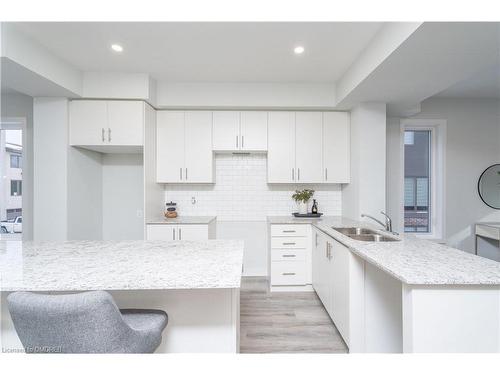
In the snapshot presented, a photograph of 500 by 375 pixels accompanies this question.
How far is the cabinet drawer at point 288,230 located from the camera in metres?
3.16

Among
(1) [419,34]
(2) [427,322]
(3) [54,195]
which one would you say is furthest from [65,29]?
(2) [427,322]

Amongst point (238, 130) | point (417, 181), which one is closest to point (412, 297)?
point (238, 130)

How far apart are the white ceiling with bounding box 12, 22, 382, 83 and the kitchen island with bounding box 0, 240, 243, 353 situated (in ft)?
6.03

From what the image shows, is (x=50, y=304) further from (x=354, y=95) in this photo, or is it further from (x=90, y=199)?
(x=354, y=95)

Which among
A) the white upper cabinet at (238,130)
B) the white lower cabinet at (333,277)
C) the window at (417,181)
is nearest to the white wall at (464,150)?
the window at (417,181)

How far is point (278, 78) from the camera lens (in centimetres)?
310

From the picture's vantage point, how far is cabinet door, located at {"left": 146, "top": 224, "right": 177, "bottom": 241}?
309 centimetres

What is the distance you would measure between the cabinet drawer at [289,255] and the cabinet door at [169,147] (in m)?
1.56

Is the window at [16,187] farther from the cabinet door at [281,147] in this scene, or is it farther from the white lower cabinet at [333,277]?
the white lower cabinet at [333,277]

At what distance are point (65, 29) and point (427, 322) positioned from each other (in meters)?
3.23

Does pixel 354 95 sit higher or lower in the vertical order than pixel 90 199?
higher

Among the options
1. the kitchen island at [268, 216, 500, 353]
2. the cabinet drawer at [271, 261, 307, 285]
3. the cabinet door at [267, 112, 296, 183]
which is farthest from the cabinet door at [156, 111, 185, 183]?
the kitchen island at [268, 216, 500, 353]

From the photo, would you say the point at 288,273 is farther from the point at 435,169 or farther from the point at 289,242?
the point at 435,169

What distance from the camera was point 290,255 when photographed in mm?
3162
